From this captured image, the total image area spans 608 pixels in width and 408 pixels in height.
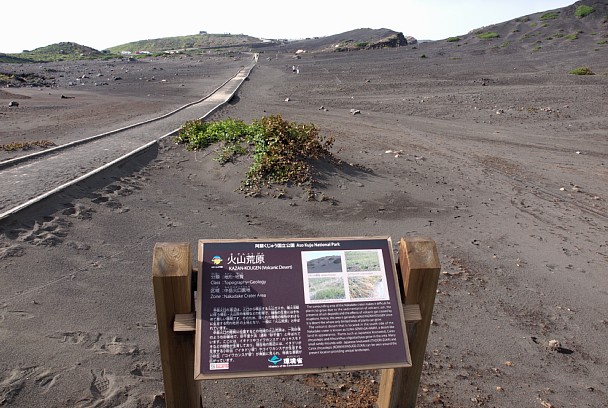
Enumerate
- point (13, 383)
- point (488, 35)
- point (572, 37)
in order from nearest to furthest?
point (13, 383), point (572, 37), point (488, 35)

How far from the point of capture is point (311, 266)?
267 cm

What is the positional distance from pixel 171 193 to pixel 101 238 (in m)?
2.18

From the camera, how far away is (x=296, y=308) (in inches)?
101

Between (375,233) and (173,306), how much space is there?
504cm

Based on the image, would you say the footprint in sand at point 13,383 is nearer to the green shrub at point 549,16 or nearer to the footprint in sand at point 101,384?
the footprint in sand at point 101,384

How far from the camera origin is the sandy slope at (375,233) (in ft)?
12.7

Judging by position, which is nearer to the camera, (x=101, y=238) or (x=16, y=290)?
(x=16, y=290)

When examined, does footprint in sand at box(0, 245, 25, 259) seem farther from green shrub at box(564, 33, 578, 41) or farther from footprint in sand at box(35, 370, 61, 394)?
green shrub at box(564, 33, 578, 41)

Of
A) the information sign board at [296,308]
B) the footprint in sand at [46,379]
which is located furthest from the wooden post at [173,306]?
the footprint in sand at [46,379]

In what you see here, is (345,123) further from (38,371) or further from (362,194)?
(38,371)

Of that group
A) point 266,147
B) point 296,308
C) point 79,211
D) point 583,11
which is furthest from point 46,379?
point 583,11

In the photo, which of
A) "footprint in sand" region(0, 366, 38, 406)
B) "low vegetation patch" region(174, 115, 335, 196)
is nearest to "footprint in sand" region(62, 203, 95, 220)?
"low vegetation patch" region(174, 115, 335, 196)

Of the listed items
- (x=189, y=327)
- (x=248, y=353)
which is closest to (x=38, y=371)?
(x=189, y=327)

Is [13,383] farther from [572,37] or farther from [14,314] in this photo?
[572,37]
